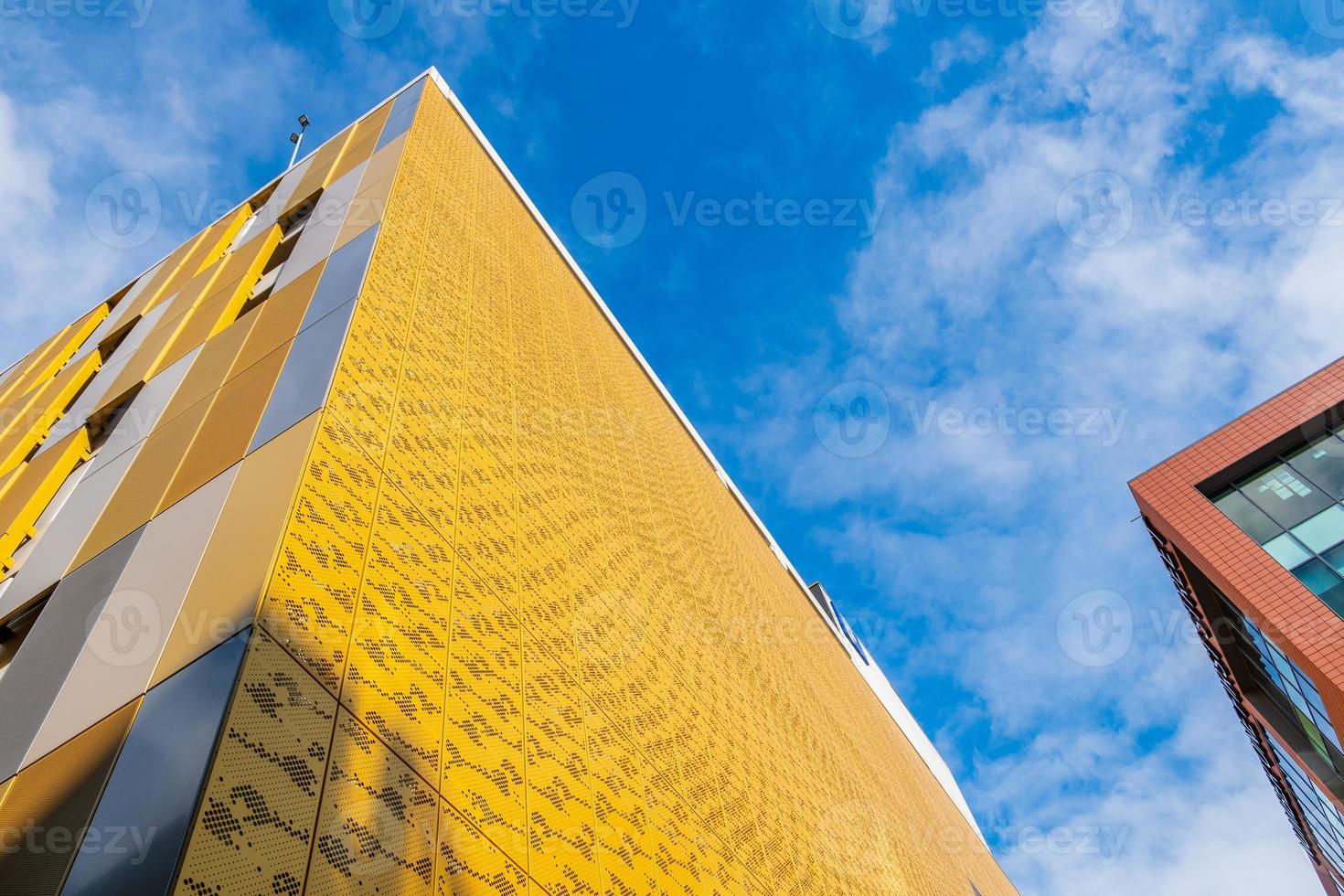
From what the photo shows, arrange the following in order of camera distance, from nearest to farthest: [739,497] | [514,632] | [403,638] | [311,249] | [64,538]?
[403,638], [514,632], [64,538], [311,249], [739,497]

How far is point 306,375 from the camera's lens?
7.88 meters

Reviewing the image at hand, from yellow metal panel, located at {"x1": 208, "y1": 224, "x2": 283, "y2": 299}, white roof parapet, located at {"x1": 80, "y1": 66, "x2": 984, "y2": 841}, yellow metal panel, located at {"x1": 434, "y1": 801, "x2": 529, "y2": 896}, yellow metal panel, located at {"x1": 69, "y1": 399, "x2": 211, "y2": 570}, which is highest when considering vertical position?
→ white roof parapet, located at {"x1": 80, "y1": 66, "x2": 984, "y2": 841}

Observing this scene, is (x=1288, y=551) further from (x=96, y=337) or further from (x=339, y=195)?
(x=96, y=337)

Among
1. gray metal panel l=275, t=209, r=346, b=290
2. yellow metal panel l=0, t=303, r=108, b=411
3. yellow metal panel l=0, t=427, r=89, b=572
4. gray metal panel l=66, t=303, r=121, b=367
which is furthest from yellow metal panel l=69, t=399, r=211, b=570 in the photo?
gray metal panel l=66, t=303, r=121, b=367

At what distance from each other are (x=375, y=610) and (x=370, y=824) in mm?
1630

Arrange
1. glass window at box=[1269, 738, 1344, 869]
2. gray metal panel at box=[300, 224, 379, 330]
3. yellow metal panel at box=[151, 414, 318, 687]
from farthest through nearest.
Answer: glass window at box=[1269, 738, 1344, 869] → gray metal panel at box=[300, 224, 379, 330] → yellow metal panel at box=[151, 414, 318, 687]

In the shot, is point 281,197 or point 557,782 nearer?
point 557,782

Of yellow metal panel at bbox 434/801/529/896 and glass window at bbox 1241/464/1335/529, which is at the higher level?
glass window at bbox 1241/464/1335/529

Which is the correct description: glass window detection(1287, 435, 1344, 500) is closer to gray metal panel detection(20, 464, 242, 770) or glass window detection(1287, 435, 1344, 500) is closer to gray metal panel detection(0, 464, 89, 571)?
gray metal panel detection(20, 464, 242, 770)

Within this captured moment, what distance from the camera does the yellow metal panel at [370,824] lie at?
4602mm

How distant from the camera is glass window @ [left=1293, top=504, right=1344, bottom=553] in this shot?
1534 cm

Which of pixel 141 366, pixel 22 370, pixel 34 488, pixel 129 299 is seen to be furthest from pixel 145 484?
pixel 22 370

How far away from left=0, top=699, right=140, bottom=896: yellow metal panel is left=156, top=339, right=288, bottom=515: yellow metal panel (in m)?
2.86

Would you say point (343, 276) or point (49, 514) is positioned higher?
point (343, 276)
